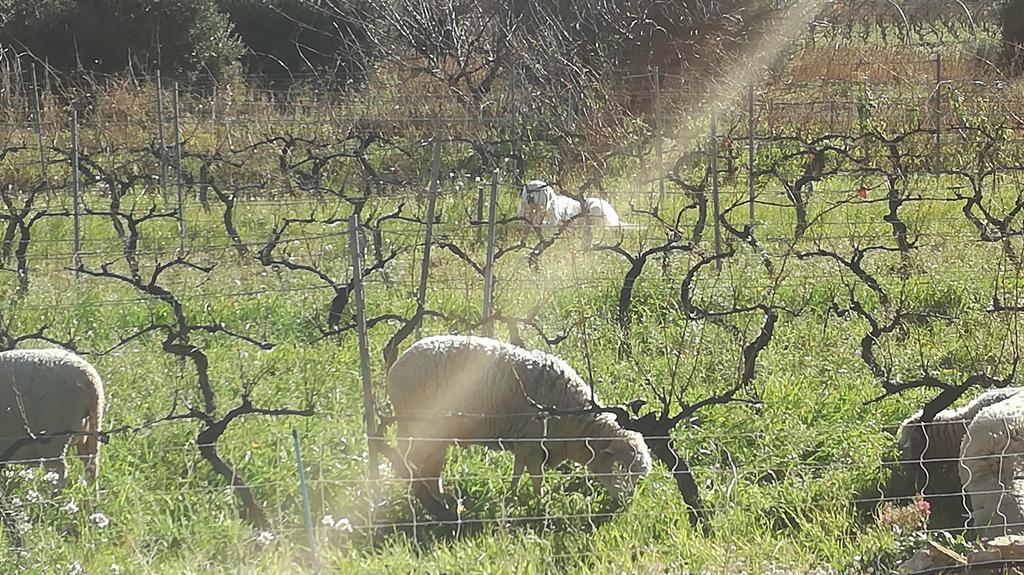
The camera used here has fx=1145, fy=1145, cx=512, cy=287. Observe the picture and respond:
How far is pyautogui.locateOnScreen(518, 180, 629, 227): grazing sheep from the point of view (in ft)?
34.6

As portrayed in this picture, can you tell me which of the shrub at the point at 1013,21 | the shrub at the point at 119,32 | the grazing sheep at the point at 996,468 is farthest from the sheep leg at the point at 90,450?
the shrub at the point at 1013,21

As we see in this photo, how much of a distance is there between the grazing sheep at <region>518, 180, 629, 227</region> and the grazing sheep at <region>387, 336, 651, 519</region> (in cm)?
518

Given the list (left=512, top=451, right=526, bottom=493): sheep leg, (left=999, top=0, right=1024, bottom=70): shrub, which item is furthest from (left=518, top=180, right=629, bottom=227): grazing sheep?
(left=999, top=0, right=1024, bottom=70): shrub

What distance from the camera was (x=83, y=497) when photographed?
4820mm

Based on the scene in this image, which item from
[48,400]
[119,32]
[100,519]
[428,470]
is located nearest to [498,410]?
[428,470]

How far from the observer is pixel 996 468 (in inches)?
178

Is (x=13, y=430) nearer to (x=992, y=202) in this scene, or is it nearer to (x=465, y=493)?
(x=465, y=493)

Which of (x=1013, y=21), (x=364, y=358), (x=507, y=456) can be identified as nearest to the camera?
(x=364, y=358)

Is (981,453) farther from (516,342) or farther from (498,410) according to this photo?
(516,342)

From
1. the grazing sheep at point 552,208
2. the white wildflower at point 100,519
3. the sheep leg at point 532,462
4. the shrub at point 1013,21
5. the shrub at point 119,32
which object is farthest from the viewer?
the shrub at point 1013,21

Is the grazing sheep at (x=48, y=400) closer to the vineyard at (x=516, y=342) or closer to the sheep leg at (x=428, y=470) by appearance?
the vineyard at (x=516, y=342)

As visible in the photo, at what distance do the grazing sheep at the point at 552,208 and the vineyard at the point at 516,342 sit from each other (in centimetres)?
34

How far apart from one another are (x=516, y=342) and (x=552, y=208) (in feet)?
15.4

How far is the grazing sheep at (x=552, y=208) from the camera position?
1054 cm
